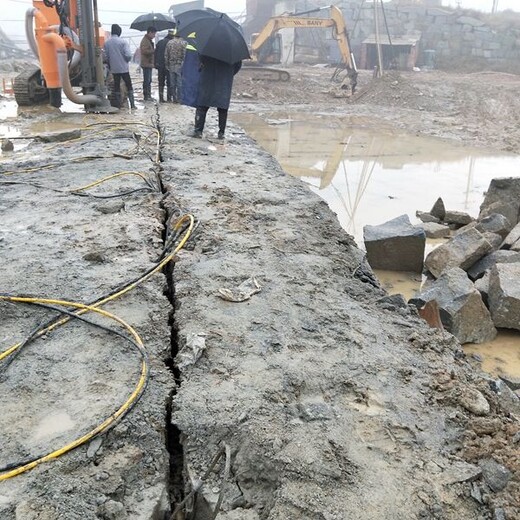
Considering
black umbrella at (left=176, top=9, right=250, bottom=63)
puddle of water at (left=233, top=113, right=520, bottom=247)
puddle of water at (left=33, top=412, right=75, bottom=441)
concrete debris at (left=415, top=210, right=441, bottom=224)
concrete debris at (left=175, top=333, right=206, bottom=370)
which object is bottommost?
puddle of water at (left=233, top=113, right=520, bottom=247)

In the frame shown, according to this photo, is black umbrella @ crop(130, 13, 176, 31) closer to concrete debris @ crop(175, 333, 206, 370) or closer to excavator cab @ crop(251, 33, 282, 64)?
concrete debris @ crop(175, 333, 206, 370)

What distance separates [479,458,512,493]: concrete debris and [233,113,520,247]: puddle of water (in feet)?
13.2

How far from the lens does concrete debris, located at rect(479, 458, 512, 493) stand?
1928 mm

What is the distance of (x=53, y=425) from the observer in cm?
209

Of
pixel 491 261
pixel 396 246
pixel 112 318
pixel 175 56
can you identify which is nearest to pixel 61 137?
→ pixel 175 56

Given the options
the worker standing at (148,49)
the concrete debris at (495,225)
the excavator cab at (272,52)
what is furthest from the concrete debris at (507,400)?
the excavator cab at (272,52)

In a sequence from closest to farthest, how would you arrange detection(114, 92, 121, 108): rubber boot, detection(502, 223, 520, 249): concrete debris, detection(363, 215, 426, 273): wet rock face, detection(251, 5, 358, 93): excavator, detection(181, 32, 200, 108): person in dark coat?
1. detection(363, 215, 426, 273): wet rock face
2. detection(502, 223, 520, 249): concrete debris
3. detection(181, 32, 200, 108): person in dark coat
4. detection(114, 92, 121, 108): rubber boot
5. detection(251, 5, 358, 93): excavator

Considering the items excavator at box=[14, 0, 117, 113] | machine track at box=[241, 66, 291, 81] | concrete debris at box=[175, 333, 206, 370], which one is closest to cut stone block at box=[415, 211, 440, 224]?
concrete debris at box=[175, 333, 206, 370]

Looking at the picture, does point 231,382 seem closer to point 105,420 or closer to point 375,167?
point 105,420

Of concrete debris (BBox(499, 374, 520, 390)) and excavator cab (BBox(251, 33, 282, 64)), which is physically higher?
concrete debris (BBox(499, 374, 520, 390))

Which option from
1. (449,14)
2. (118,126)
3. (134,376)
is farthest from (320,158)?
(449,14)

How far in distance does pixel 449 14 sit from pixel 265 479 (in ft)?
102

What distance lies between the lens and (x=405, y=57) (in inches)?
987

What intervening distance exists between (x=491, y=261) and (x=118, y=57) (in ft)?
26.1
